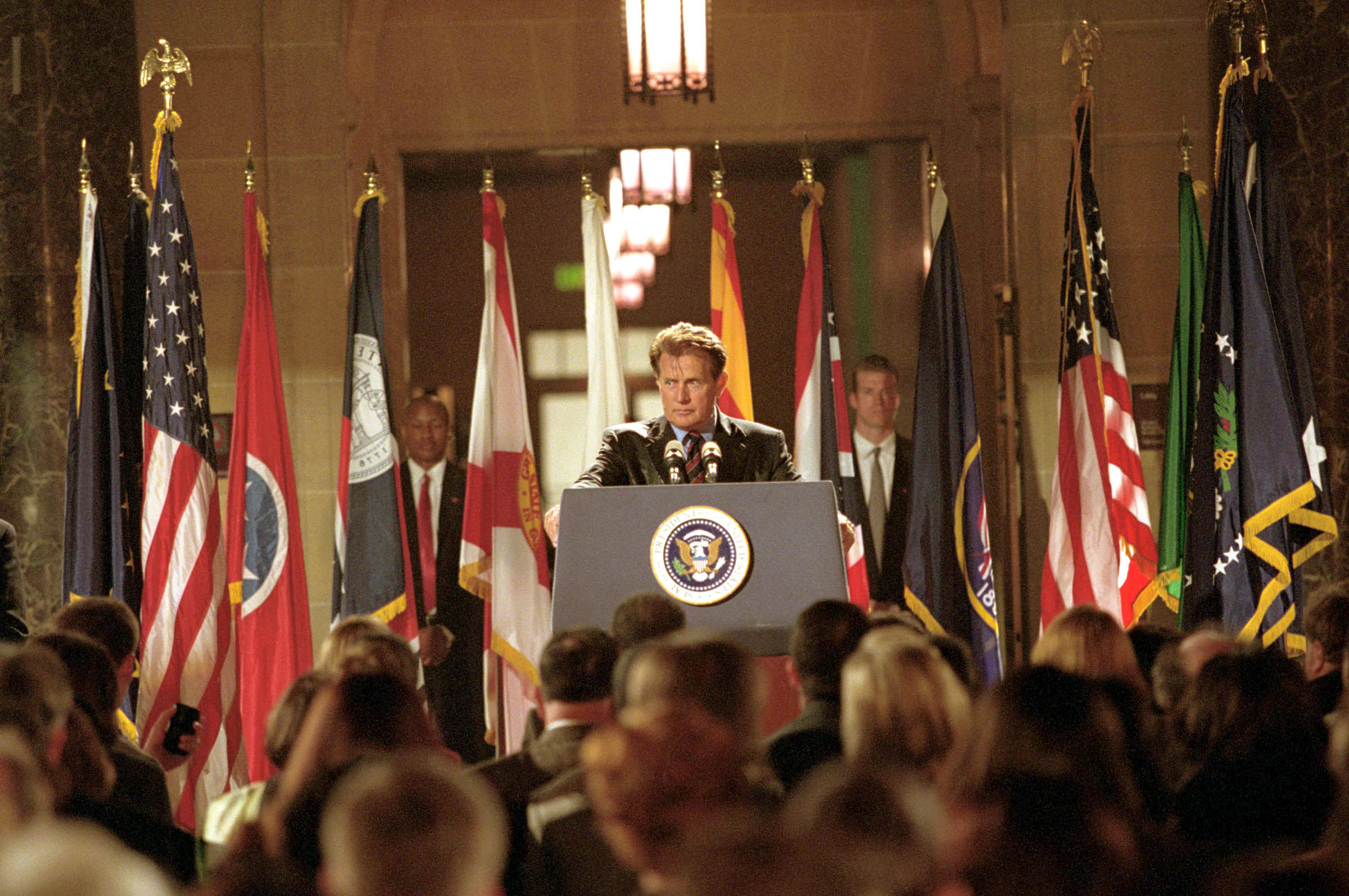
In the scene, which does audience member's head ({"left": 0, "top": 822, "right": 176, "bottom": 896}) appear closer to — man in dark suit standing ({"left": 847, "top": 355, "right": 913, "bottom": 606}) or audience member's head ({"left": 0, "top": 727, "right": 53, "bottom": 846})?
audience member's head ({"left": 0, "top": 727, "right": 53, "bottom": 846})

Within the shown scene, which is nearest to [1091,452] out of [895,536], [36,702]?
[895,536]

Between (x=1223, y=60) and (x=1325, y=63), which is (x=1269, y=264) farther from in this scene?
(x=1223, y=60)

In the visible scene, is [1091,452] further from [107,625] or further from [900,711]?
[107,625]

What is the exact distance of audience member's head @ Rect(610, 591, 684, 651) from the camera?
378cm

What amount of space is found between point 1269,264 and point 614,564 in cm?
334

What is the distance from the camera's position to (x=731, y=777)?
230 centimetres

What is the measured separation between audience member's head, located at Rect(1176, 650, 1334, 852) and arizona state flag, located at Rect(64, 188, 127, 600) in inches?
187

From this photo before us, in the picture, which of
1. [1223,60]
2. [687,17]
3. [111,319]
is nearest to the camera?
[687,17]

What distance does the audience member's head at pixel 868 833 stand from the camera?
175 centimetres

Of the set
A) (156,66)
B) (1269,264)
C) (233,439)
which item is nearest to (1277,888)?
(1269,264)

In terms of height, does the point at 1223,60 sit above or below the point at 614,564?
above

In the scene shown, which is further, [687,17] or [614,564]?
[687,17]

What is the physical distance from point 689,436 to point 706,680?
2345mm

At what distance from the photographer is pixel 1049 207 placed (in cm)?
743
